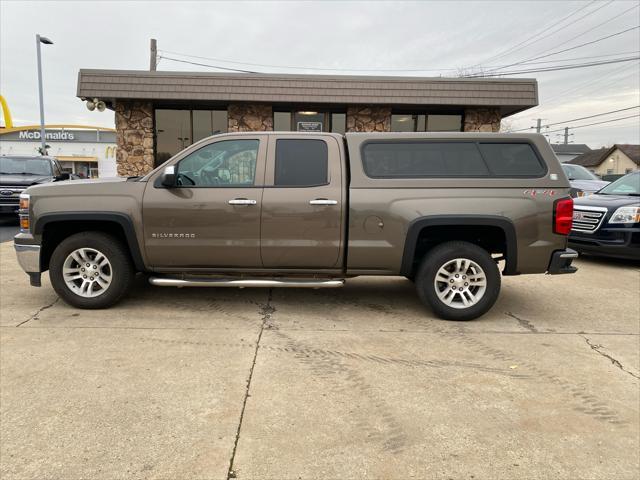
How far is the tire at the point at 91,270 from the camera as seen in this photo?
184 inches

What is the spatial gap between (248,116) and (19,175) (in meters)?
6.32

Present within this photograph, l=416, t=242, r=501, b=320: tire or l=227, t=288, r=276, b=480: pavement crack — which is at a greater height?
l=416, t=242, r=501, b=320: tire

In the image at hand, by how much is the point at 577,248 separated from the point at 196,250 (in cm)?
682

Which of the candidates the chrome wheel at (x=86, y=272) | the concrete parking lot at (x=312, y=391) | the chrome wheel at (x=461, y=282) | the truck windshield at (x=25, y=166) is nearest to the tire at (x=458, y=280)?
the chrome wheel at (x=461, y=282)

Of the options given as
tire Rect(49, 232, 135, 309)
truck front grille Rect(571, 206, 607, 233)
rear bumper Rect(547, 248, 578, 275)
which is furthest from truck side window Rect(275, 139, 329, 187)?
truck front grille Rect(571, 206, 607, 233)

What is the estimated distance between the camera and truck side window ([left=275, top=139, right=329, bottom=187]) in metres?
4.66

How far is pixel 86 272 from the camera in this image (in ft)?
15.5

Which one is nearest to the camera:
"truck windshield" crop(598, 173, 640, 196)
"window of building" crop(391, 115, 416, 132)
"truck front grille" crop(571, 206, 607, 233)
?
"truck front grille" crop(571, 206, 607, 233)

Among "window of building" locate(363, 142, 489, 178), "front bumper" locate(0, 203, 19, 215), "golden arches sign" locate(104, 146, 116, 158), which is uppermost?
"golden arches sign" locate(104, 146, 116, 158)

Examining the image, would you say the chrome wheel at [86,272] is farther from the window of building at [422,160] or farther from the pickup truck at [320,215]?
the window of building at [422,160]

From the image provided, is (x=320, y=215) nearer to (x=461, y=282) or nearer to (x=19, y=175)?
(x=461, y=282)

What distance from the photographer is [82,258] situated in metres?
4.74

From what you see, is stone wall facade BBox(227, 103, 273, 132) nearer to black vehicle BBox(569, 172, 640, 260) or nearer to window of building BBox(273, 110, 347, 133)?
window of building BBox(273, 110, 347, 133)

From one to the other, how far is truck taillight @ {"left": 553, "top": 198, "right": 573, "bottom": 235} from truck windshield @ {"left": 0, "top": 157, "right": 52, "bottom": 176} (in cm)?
1254
